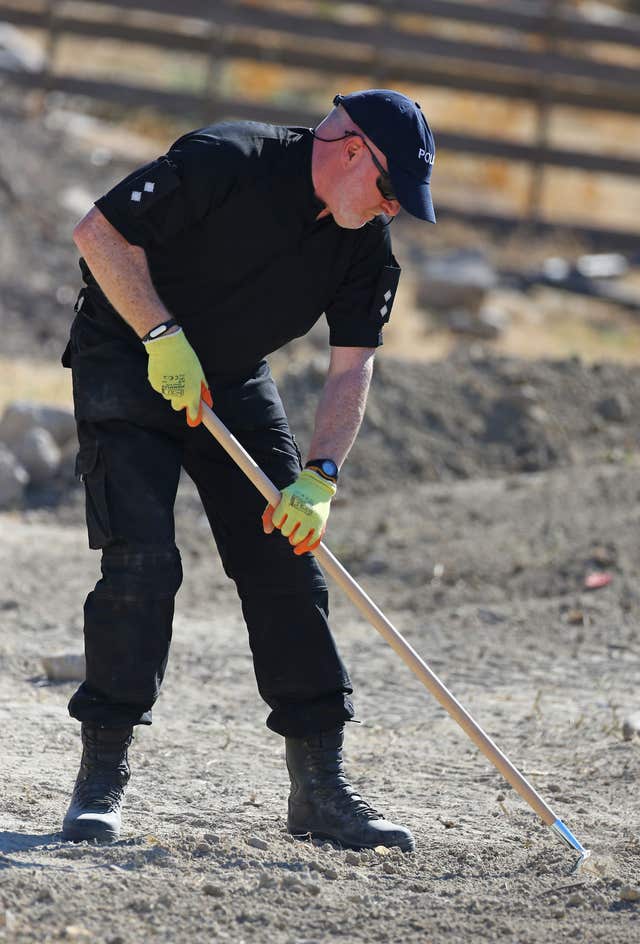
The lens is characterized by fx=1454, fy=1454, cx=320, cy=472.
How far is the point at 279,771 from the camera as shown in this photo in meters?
4.59

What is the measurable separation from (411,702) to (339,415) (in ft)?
6.25

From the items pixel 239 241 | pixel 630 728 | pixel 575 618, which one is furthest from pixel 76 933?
pixel 575 618

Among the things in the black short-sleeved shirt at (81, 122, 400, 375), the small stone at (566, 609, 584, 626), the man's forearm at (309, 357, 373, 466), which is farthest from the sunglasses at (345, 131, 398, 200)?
the small stone at (566, 609, 584, 626)

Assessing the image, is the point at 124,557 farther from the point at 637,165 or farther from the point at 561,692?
the point at 637,165

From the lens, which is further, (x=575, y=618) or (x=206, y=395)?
(x=575, y=618)

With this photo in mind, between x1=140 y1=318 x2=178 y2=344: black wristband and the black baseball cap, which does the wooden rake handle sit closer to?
x1=140 y1=318 x2=178 y2=344: black wristband

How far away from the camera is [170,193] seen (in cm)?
353

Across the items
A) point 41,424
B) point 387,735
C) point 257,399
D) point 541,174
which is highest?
point 541,174

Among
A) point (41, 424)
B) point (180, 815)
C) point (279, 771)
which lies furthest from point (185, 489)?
point (180, 815)

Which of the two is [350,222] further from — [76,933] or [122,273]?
[76,933]

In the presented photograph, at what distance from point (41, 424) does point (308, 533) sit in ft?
15.6

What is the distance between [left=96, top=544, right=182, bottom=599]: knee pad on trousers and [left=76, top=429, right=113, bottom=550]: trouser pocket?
5 cm

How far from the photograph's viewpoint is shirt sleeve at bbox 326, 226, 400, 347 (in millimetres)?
3859

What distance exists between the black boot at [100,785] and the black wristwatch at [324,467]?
0.82 meters
